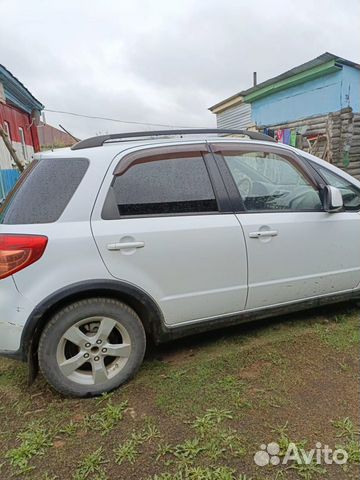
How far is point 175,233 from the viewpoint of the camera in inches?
93.7

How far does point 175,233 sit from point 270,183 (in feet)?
3.62

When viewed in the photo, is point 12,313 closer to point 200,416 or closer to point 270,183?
point 200,416

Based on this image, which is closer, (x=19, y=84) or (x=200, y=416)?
(x=200, y=416)

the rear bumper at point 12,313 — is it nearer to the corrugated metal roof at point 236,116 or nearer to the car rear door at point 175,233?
the car rear door at point 175,233

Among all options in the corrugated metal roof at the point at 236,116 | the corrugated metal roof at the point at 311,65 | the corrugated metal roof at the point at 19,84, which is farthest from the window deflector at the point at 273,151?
the corrugated metal roof at the point at 236,116

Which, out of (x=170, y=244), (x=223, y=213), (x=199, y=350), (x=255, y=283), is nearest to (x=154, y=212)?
(x=170, y=244)

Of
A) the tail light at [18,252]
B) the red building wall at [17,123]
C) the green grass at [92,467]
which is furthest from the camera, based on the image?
the red building wall at [17,123]

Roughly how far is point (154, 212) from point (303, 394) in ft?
Answer: 5.21

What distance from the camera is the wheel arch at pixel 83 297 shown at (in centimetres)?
212

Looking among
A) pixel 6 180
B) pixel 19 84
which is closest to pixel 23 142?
pixel 19 84

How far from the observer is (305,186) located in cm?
292

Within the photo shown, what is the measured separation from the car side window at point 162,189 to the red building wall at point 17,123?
9.48 meters

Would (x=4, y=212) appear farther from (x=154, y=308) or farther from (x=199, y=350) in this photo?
(x=199, y=350)

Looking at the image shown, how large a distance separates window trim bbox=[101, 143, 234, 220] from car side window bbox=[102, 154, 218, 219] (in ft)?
0.05
